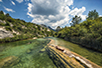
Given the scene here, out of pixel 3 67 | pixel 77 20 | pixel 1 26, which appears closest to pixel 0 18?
pixel 1 26

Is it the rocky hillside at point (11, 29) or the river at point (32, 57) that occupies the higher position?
the rocky hillside at point (11, 29)

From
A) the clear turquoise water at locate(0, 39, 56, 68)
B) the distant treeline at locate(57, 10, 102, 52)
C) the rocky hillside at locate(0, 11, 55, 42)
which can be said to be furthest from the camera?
the rocky hillside at locate(0, 11, 55, 42)

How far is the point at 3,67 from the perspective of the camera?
21.7ft

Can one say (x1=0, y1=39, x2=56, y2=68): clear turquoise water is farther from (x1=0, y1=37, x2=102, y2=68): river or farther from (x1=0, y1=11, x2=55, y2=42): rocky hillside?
(x1=0, y1=11, x2=55, y2=42): rocky hillside

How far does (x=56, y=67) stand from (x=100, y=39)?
46.8ft

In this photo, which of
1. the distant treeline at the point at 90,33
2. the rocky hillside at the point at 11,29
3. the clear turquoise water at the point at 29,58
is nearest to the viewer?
the clear turquoise water at the point at 29,58

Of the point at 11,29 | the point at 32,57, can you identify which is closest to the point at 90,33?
the point at 32,57

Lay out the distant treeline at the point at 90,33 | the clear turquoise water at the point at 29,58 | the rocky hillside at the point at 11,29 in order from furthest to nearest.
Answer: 1. the rocky hillside at the point at 11,29
2. the distant treeline at the point at 90,33
3. the clear turquoise water at the point at 29,58

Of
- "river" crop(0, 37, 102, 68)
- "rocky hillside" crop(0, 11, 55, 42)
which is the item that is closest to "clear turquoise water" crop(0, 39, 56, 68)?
"river" crop(0, 37, 102, 68)

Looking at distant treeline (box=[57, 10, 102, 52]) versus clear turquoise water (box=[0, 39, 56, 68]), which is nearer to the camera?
clear turquoise water (box=[0, 39, 56, 68])

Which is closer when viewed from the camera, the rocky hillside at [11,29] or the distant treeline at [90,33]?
the distant treeline at [90,33]

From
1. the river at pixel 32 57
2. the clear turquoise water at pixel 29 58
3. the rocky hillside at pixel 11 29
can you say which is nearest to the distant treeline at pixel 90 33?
the river at pixel 32 57

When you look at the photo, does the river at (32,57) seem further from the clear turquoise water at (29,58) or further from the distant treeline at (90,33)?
the distant treeline at (90,33)

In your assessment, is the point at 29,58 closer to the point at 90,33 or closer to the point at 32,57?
the point at 32,57
